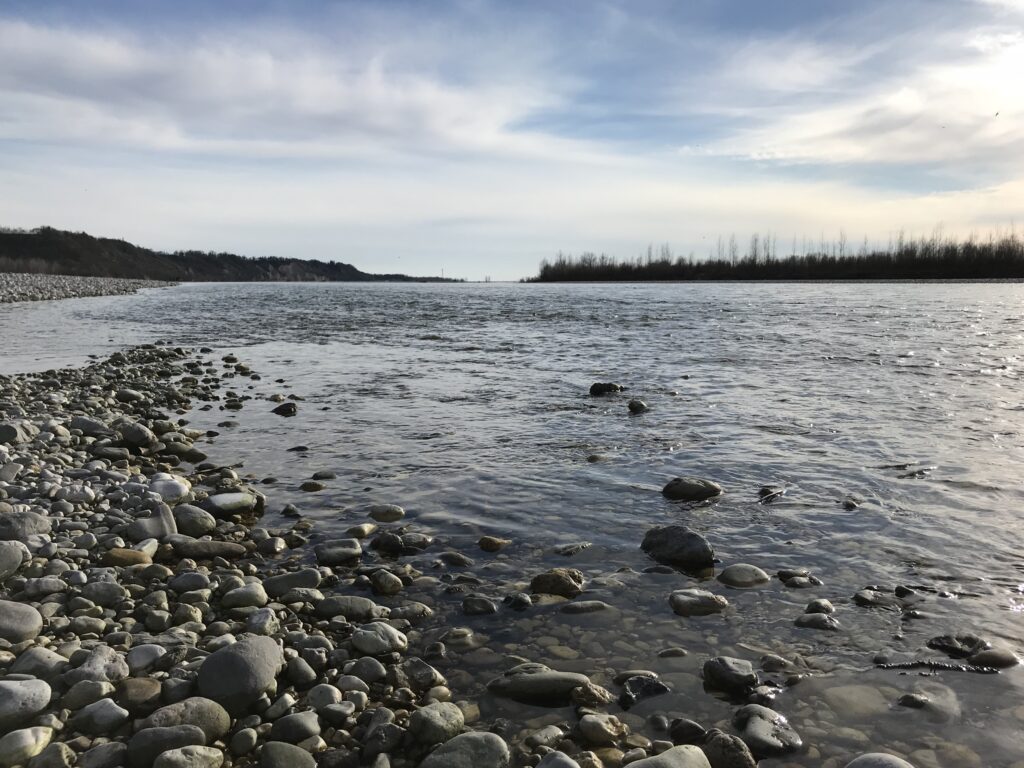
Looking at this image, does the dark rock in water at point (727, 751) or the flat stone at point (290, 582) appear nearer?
the dark rock in water at point (727, 751)

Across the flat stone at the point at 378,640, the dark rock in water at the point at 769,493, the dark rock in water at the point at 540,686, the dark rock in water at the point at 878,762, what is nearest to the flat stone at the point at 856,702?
the dark rock in water at the point at 878,762

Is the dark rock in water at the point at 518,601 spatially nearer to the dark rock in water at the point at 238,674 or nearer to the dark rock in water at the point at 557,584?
the dark rock in water at the point at 557,584

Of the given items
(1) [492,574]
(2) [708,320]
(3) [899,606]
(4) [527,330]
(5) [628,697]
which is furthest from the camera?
(2) [708,320]

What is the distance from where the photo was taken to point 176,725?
3.46m

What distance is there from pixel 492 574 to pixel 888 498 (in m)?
4.54

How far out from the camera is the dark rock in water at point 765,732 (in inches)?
137

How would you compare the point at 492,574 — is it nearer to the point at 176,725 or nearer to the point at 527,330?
the point at 176,725

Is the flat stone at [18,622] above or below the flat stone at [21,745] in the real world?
above

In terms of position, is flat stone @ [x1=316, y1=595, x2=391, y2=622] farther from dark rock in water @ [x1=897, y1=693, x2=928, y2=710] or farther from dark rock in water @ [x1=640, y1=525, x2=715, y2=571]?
dark rock in water @ [x1=897, y1=693, x2=928, y2=710]

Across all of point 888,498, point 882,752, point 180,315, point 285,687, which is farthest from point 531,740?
point 180,315

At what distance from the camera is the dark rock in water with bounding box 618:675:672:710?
389 cm

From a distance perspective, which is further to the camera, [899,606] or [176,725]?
[899,606]

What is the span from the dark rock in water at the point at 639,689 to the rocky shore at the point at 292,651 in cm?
1

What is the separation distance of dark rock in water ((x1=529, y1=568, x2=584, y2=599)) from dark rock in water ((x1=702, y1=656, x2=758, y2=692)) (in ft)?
4.34
